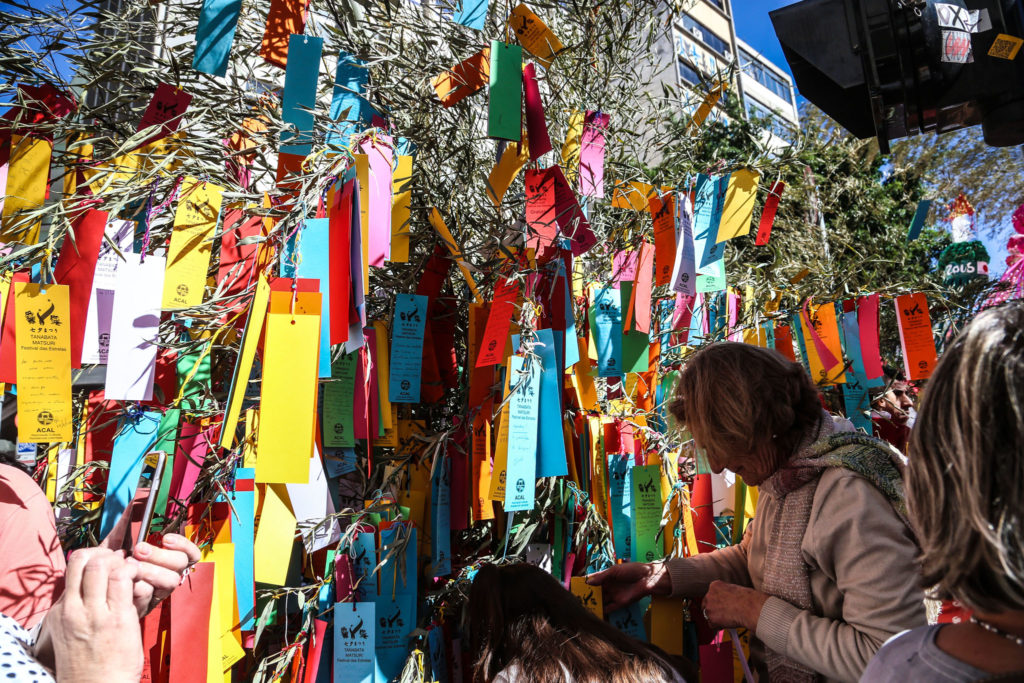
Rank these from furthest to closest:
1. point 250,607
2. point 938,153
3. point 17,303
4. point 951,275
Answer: point 938,153 < point 951,275 < point 250,607 < point 17,303

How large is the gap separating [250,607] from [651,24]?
178 cm

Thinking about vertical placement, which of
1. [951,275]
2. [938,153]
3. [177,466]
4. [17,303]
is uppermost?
[938,153]

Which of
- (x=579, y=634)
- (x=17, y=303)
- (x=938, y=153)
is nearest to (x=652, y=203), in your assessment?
(x=579, y=634)

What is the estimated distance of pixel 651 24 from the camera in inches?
75.0

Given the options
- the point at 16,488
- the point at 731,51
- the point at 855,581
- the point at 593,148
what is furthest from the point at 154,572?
the point at 731,51

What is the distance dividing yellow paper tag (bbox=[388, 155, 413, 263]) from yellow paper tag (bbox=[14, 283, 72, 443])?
1.88 feet

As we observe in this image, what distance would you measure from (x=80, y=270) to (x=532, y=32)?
0.96 meters

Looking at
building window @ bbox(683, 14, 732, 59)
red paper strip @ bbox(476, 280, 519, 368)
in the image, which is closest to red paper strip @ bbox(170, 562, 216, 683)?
red paper strip @ bbox(476, 280, 519, 368)

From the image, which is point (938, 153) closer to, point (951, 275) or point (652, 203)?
point (951, 275)

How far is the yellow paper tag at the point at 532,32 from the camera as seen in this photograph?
136 centimetres

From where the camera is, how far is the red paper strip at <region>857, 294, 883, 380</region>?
2225 mm

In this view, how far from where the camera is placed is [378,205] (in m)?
1.27

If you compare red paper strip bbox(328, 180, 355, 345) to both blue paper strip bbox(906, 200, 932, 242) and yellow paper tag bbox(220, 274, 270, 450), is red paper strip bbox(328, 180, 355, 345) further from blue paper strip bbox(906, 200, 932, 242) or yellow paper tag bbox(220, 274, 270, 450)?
blue paper strip bbox(906, 200, 932, 242)

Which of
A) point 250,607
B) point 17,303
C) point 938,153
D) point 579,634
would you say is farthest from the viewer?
point 938,153
